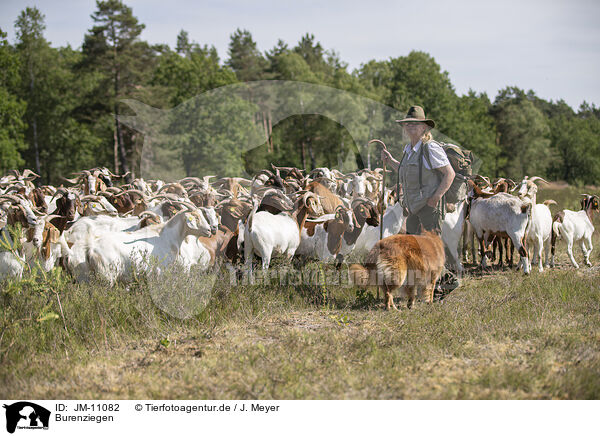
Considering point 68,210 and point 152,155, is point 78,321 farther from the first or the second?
point 152,155

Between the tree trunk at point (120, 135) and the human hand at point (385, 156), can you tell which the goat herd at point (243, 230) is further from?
the tree trunk at point (120, 135)

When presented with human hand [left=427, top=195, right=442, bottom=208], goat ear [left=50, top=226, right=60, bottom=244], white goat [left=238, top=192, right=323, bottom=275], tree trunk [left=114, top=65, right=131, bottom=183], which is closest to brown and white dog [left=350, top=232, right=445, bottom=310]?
human hand [left=427, top=195, right=442, bottom=208]

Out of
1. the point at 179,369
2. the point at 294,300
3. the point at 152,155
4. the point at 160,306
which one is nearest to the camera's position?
the point at 179,369

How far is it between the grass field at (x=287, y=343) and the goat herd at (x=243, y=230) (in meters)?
0.66

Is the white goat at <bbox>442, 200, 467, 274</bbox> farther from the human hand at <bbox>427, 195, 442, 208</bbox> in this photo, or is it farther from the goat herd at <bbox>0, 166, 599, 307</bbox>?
the human hand at <bbox>427, 195, 442, 208</bbox>

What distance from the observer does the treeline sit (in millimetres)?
32438

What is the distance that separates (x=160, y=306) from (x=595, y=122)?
2956 inches

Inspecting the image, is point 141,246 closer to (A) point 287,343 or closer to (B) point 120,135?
(A) point 287,343

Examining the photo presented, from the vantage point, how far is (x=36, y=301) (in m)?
6.84

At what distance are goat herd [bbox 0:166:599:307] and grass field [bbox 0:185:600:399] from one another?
0.66 meters

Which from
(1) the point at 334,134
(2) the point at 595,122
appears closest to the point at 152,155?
Result: (1) the point at 334,134
